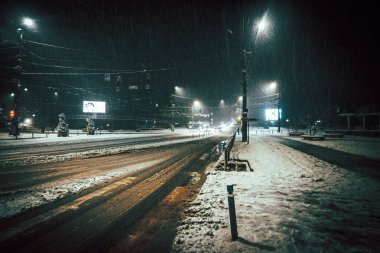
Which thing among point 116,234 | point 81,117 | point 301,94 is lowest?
point 116,234

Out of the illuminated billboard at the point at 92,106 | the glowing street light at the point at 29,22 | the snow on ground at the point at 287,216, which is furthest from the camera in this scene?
the illuminated billboard at the point at 92,106

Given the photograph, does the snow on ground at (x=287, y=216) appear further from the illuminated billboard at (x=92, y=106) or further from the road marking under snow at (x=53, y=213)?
the illuminated billboard at (x=92, y=106)

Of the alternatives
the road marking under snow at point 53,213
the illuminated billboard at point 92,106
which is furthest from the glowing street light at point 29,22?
the illuminated billboard at point 92,106

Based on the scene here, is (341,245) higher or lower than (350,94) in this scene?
lower

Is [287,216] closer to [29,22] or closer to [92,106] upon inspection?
[29,22]

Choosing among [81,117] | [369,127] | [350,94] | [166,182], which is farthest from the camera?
[81,117]

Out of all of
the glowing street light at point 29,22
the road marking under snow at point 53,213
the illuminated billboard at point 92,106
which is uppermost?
the glowing street light at point 29,22

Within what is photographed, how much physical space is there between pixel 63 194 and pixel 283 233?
242 inches

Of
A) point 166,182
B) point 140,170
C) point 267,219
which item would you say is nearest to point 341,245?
point 267,219

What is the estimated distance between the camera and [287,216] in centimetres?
579

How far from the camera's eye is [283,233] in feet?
16.1

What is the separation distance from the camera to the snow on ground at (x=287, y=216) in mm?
4457

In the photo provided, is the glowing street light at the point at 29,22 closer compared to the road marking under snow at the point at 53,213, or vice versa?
the road marking under snow at the point at 53,213

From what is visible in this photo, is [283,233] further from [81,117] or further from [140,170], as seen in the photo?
[81,117]
